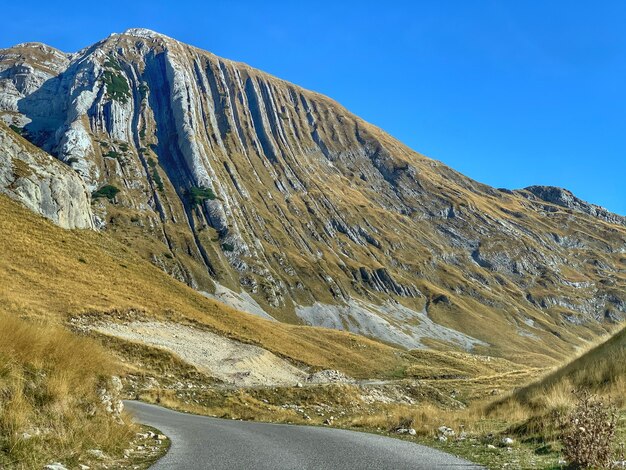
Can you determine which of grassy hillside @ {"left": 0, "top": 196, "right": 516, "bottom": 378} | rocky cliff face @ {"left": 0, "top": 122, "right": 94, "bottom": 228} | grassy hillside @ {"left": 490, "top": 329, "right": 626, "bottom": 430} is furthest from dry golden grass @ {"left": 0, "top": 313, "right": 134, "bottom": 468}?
rocky cliff face @ {"left": 0, "top": 122, "right": 94, "bottom": 228}

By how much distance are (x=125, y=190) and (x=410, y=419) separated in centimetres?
19955

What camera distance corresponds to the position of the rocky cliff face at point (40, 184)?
2803 inches

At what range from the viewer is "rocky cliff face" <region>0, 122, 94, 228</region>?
71.2 meters

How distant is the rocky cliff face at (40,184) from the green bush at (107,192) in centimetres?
10525

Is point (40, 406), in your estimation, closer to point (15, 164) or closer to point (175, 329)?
point (175, 329)

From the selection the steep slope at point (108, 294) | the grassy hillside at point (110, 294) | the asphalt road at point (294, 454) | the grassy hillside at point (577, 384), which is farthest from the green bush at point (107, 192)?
the asphalt road at point (294, 454)

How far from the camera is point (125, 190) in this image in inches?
7844

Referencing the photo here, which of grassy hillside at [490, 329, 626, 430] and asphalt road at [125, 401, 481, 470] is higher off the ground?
grassy hillside at [490, 329, 626, 430]

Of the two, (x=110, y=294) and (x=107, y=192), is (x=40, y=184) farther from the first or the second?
(x=107, y=192)

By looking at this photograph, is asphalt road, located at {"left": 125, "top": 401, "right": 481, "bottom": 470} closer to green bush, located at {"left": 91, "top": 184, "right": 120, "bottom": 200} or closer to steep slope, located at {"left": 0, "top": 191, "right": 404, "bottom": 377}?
steep slope, located at {"left": 0, "top": 191, "right": 404, "bottom": 377}

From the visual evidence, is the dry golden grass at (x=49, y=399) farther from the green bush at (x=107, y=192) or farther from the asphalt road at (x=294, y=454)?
the green bush at (x=107, y=192)

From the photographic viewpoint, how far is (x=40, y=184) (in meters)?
75.9

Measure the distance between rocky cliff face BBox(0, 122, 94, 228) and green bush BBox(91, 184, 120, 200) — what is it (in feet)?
345

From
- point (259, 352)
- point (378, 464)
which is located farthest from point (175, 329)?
point (378, 464)
